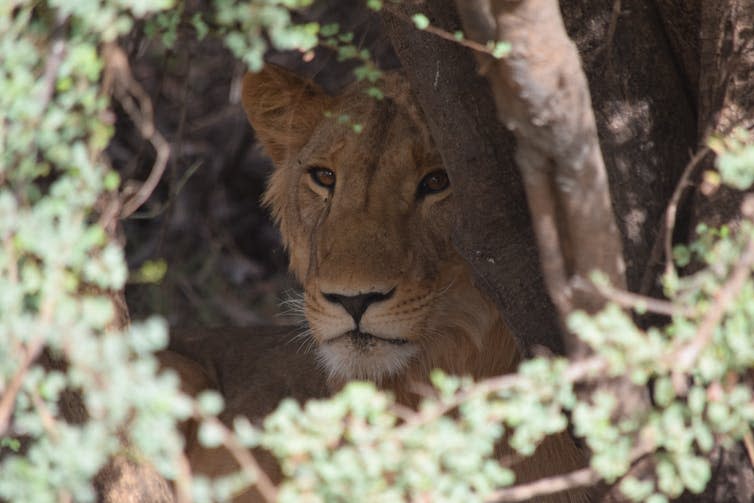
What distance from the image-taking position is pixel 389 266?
11.2ft

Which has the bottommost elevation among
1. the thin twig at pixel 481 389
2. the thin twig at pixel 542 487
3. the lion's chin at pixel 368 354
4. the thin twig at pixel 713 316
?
the lion's chin at pixel 368 354

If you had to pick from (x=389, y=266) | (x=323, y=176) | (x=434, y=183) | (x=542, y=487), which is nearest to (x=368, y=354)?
(x=389, y=266)

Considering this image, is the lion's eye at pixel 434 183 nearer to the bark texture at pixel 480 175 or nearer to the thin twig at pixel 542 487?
the bark texture at pixel 480 175

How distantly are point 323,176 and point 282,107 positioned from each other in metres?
0.45

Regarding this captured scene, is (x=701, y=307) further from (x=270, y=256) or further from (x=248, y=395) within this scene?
(x=270, y=256)

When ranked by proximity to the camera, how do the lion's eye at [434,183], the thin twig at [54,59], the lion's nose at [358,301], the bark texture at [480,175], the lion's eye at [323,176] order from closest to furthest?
1. the thin twig at [54,59]
2. the bark texture at [480,175]
3. the lion's nose at [358,301]
4. the lion's eye at [434,183]
5. the lion's eye at [323,176]

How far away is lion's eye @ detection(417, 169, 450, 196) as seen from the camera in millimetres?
3680

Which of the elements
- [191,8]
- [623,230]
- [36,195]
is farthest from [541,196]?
[191,8]

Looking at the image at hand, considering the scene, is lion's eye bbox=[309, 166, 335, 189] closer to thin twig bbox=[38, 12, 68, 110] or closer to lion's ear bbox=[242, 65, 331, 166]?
lion's ear bbox=[242, 65, 331, 166]

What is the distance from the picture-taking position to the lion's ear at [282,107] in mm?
4176

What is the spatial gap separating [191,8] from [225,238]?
259 centimetres

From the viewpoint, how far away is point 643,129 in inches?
117

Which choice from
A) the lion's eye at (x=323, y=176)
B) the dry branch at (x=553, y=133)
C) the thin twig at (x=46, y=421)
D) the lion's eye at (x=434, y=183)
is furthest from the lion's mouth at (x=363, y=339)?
the thin twig at (x=46, y=421)

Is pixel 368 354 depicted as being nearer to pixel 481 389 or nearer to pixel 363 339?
pixel 363 339
